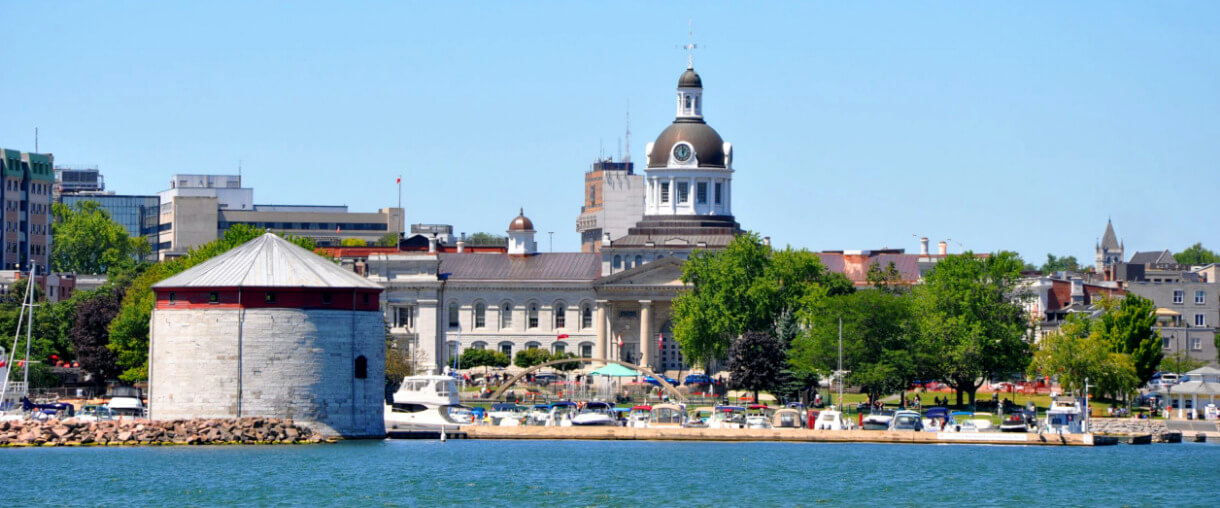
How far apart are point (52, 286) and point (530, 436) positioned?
89590 millimetres

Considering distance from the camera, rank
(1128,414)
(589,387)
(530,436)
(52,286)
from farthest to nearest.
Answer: (52,286) < (589,387) < (1128,414) < (530,436)

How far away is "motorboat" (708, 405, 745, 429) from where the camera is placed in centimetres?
9764

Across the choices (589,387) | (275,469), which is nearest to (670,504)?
(275,469)

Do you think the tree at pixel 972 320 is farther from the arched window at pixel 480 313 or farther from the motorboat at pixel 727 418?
the arched window at pixel 480 313

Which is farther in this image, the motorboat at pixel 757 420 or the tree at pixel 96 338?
the tree at pixel 96 338

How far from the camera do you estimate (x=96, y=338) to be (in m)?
129

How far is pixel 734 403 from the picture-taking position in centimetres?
11831

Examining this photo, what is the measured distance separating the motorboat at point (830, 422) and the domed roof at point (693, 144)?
225 ft

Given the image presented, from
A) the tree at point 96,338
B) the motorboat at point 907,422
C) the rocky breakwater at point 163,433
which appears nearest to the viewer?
the rocky breakwater at point 163,433

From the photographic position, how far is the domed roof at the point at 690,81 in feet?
546

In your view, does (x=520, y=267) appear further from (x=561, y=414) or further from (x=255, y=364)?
(x=255, y=364)

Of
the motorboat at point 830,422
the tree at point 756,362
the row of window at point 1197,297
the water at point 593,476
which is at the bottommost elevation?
the water at point 593,476

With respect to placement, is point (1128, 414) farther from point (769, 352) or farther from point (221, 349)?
point (221, 349)

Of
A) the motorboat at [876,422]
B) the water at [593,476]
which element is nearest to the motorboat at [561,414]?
the water at [593,476]
